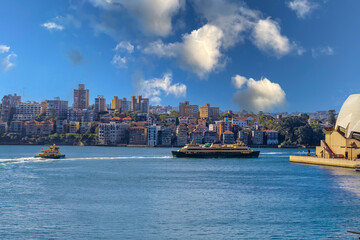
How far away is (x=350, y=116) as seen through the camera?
57719 mm

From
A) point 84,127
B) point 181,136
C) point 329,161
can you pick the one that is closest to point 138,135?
point 181,136

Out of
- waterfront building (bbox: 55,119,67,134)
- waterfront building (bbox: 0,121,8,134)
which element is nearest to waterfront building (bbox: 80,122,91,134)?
waterfront building (bbox: 55,119,67,134)

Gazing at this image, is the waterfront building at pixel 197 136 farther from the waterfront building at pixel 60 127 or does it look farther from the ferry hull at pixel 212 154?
the ferry hull at pixel 212 154

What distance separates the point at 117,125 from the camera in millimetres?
151250

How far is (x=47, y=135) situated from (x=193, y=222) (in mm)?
140856

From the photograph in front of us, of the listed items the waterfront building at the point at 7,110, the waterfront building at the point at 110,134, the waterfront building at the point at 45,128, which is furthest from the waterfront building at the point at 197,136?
the waterfront building at the point at 7,110

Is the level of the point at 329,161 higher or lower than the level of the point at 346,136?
lower

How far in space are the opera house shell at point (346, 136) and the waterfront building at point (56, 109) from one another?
5473 inches

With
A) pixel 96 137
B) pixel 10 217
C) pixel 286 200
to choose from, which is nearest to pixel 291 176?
pixel 286 200

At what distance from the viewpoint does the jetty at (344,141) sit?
55.8m

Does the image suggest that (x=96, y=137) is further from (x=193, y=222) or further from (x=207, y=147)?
(x=193, y=222)

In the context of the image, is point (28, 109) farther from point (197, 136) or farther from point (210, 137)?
point (210, 137)

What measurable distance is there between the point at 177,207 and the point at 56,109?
168009 millimetres

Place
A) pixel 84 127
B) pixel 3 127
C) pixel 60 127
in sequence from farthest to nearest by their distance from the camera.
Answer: pixel 3 127 → pixel 60 127 → pixel 84 127
